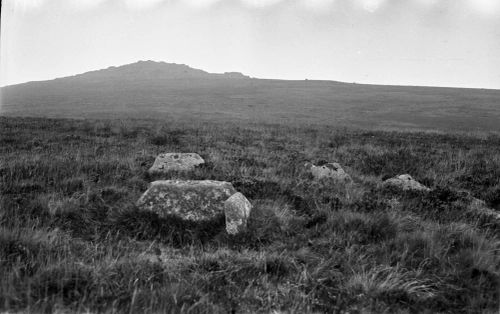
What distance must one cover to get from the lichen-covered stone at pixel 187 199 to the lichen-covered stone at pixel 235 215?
0.18 metres

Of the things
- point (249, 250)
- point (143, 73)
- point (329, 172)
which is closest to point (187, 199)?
point (249, 250)

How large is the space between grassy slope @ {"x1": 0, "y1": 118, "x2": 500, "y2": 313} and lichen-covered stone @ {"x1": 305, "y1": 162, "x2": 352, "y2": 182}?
0.44 m

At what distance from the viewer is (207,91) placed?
2817 inches

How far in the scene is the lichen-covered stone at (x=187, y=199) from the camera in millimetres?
4115

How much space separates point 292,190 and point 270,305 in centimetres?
331

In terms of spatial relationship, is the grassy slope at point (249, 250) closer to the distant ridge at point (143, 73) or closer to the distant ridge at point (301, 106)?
the distant ridge at point (301, 106)

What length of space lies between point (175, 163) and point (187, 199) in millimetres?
2989

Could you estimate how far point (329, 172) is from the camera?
695 cm

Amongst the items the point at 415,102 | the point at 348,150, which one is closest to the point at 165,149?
the point at 348,150

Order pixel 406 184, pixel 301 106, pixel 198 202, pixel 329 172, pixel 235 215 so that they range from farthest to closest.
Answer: pixel 301 106
pixel 329 172
pixel 406 184
pixel 198 202
pixel 235 215

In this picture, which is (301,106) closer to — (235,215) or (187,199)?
(187,199)

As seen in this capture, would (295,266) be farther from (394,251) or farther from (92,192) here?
(92,192)

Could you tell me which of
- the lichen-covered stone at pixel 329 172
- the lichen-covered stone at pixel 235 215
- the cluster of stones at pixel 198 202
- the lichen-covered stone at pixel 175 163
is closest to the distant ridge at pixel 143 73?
the lichen-covered stone at pixel 175 163

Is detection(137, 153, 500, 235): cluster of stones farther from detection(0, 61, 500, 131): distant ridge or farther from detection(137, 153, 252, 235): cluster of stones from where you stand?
detection(0, 61, 500, 131): distant ridge
